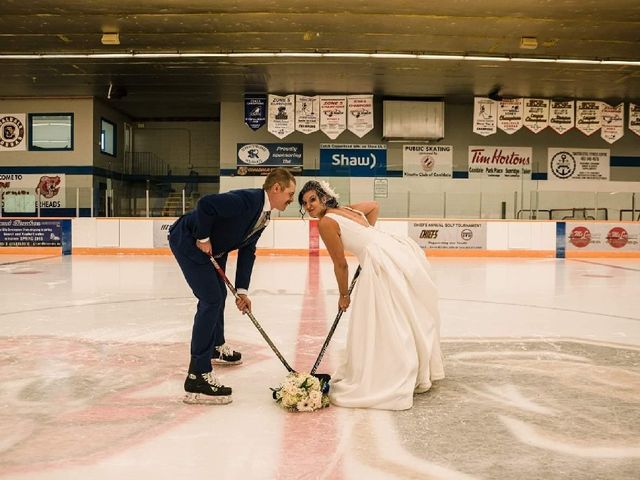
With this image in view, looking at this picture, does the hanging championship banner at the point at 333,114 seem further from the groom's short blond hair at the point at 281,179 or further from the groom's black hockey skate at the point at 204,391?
the groom's black hockey skate at the point at 204,391

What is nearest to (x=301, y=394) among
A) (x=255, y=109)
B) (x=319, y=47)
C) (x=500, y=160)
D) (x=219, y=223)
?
(x=219, y=223)

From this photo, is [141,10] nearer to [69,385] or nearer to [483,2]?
[483,2]

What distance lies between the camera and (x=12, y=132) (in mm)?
19625

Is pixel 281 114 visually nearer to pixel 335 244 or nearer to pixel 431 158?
pixel 431 158

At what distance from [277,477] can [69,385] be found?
1823 mm

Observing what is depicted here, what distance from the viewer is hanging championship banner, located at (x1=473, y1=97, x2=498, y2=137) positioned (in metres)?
17.7

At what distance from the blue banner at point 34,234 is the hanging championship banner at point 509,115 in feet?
42.3

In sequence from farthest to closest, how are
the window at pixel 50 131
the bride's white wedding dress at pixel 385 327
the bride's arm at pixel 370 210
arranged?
the window at pixel 50 131 < the bride's arm at pixel 370 210 < the bride's white wedding dress at pixel 385 327

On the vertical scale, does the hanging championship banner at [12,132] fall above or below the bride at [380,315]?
above

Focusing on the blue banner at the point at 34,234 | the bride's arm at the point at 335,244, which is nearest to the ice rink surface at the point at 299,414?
the bride's arm at the point at 335,244

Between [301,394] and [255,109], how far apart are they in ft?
51.7

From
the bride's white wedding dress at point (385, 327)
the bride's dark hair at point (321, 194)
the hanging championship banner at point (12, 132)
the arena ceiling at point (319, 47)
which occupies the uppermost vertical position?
the arena ceiling at point (319, 47)

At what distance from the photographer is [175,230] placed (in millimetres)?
3266

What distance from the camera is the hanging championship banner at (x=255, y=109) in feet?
58.7
